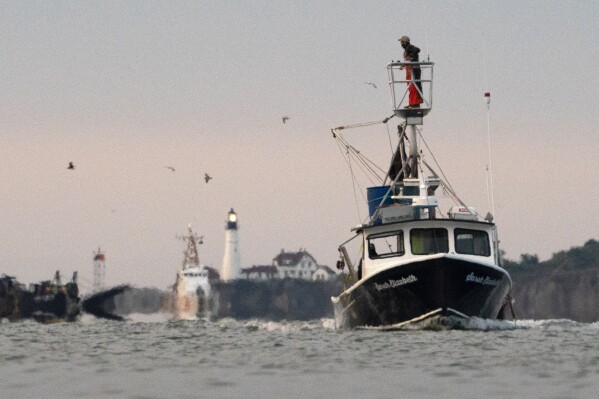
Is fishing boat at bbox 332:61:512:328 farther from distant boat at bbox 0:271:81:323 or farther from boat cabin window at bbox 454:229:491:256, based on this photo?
distant boat at bbox 0:271:81:323

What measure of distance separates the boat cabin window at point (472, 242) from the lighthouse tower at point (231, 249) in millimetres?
123740

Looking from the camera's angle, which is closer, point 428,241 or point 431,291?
point 431,291

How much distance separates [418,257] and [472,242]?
9.90 ft

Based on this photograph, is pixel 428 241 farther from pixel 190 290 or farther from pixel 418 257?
pixel 190 290

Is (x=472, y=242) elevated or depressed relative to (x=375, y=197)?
depressed

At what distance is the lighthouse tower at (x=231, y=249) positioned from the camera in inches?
6752

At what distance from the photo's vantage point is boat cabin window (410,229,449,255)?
47250 mm

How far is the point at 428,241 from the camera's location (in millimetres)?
47375

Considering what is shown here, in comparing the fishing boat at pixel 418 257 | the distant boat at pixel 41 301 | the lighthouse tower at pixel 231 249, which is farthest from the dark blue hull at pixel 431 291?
the lighthouse tower at pixel 231 249

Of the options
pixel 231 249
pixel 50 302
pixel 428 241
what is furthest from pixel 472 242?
pixel 231 249

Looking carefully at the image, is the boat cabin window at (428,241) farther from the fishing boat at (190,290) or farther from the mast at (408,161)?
the fishing boat at (190,290)

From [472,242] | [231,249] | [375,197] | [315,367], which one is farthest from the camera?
[231,249]

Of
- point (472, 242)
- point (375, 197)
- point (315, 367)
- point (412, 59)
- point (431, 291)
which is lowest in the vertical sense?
point (315, 367)

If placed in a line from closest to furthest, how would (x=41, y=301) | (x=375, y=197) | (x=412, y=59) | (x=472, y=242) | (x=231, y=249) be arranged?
1. (x=472, y=242)
2. (x=375, y=197)
3. (x=412, y=59)
4. (x=41, y=301)
5. (x=231, y=249)
